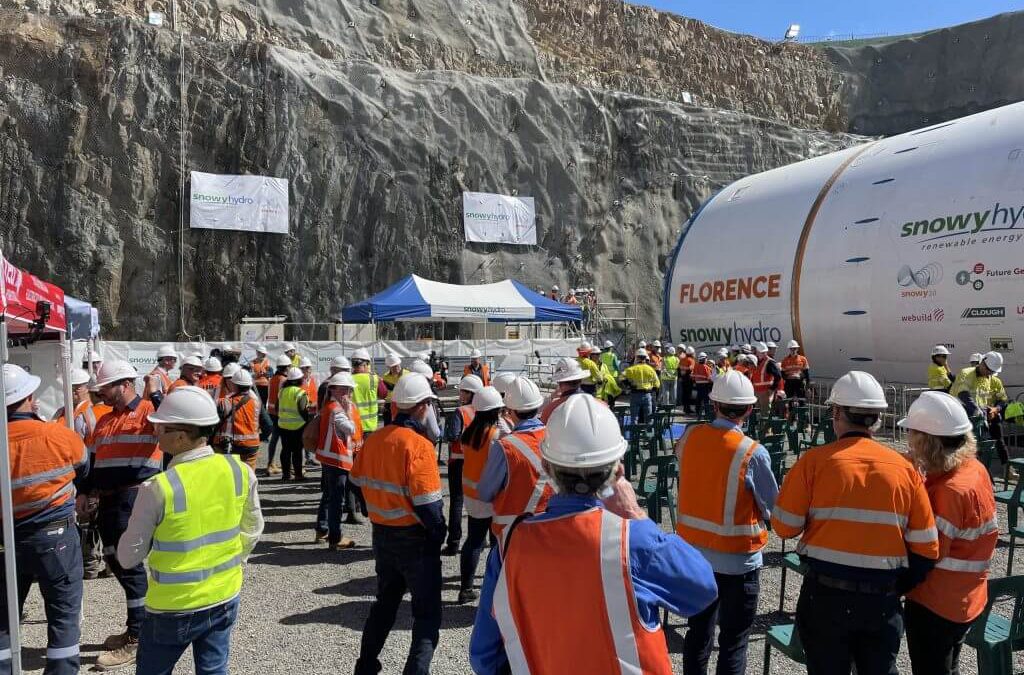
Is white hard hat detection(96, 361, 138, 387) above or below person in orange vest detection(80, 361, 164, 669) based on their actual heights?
above

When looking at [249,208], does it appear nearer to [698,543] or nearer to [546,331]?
[546,331]

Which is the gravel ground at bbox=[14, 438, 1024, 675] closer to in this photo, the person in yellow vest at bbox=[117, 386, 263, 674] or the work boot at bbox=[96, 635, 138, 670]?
the work boot at bbox=[96, 635, 138, 670]

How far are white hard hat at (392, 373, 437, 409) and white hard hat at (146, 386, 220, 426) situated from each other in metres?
1.22

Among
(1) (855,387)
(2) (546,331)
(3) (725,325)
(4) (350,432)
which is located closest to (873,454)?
(1) (855,387)

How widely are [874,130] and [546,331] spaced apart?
3245 cm

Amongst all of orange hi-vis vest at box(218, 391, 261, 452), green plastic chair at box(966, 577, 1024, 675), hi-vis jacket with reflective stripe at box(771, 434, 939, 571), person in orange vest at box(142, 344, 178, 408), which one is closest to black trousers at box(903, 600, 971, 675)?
green plastic chair at box(966, 577, 1024, 675)

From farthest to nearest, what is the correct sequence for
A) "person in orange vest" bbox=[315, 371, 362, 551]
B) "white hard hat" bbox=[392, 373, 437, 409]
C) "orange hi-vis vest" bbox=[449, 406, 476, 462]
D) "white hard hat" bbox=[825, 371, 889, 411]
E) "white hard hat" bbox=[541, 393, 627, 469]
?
"person in orange vest" bbox=[315, 371, 362, 551], "orange hi-vis vest" bbox=[449, 406, 476, 462], "white hard hat" bbox=[392, 373, 437, 409], "white hard hat" bbox=[825, 371, 889, 411], "white hard hat" bbox=[541, 393, 627, 469]

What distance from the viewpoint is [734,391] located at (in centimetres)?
387

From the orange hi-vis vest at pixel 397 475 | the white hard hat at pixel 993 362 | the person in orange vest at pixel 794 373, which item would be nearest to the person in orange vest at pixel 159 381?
the orange hi-vis vest at pixel 397 475

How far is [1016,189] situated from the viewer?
Result: 1095cm

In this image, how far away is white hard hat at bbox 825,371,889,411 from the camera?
320cm

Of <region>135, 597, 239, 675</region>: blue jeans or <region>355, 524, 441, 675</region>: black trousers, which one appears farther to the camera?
<region>355, 524, 441, 675</region>: black trousers

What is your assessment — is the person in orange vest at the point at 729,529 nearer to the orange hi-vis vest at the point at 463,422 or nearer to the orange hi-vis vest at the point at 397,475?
the orange hi-vis vest at the point at 397,475

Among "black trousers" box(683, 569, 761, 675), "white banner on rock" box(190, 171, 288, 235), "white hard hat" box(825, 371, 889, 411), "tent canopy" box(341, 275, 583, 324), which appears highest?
"white banner on rock" box(190, 171, 288, 235)
